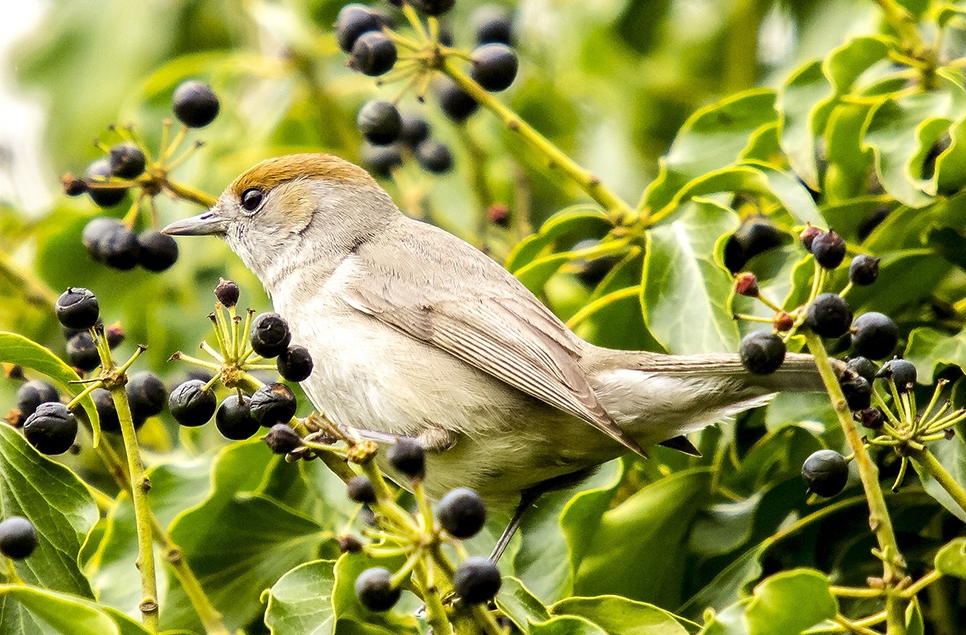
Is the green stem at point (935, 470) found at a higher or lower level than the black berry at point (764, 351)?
lower

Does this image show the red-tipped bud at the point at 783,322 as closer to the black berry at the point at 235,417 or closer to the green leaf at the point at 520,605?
the green leaf at the point at 520,605

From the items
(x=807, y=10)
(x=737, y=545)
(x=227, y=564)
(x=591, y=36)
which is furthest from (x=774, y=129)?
(x=591, y=36)

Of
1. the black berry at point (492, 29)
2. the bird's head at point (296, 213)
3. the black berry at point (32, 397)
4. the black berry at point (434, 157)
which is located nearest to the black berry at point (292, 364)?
the black berry at point (32, 397)

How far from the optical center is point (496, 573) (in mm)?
2217

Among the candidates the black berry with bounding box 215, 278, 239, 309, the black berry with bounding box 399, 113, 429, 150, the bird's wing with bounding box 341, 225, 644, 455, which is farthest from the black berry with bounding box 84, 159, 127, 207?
the black berry with bounding box 399, 113, 429, 150

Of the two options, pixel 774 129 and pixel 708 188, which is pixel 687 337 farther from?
pixel 774 129

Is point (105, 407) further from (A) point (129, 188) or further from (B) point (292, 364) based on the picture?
(A) point (129, 188)

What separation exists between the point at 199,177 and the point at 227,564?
1.98m

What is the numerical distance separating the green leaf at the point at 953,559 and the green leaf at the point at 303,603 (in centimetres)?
134

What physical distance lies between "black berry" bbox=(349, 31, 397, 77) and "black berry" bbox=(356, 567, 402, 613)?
5.99 ft

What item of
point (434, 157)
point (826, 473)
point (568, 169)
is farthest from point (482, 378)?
point (434, 157)

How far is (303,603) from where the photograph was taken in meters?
2.62

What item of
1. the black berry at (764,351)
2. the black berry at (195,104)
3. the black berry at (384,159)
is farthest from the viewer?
the black berry at (384,159)

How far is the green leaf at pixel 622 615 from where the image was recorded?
2.48m
